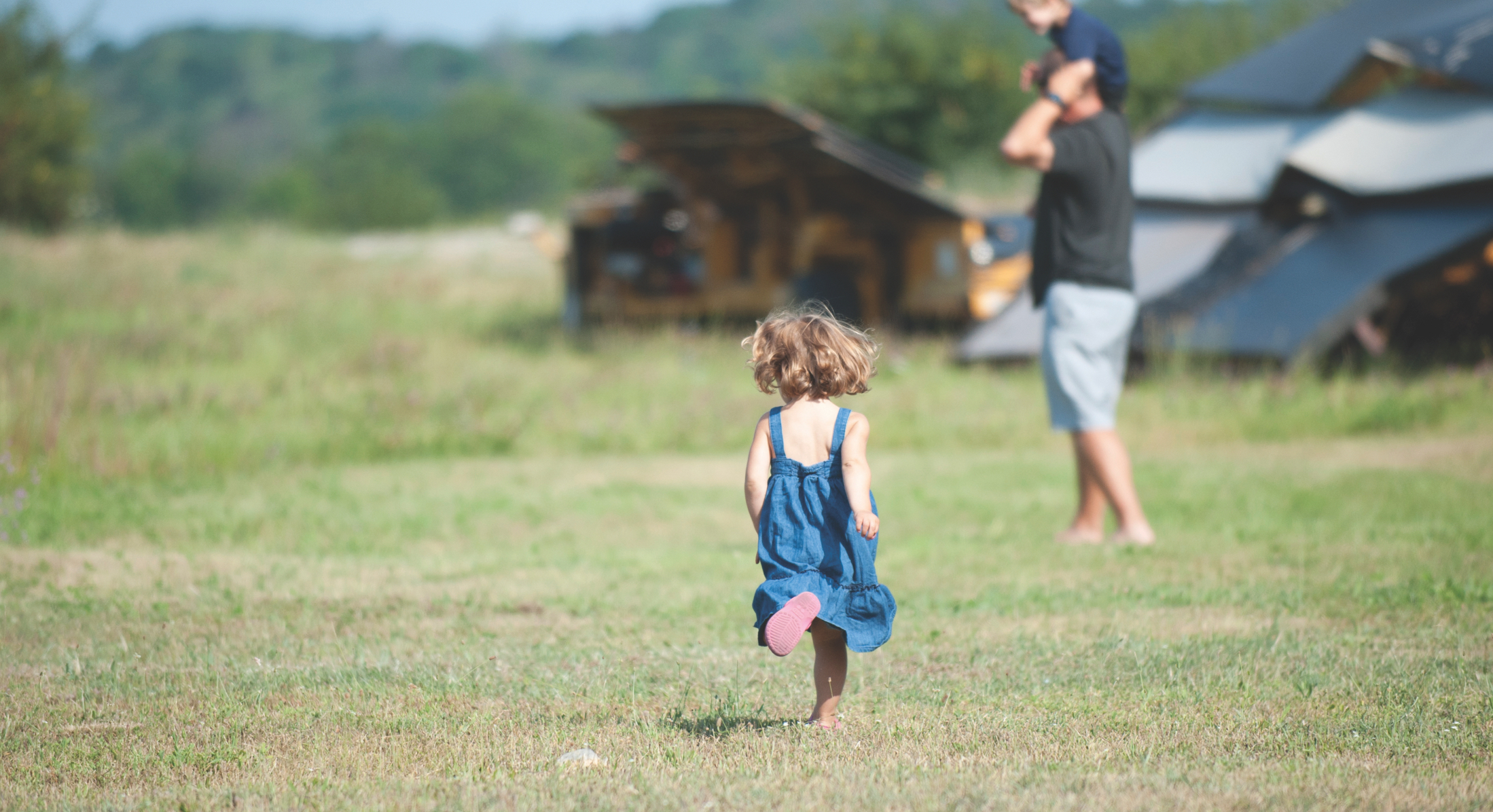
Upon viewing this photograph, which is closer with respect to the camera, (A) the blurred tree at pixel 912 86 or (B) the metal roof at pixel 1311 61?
(B) the metal roof at pixel 1311 61

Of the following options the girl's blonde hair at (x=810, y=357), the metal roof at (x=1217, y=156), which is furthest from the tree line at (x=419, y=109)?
the girl's blonde hair at (x=810, y=357)

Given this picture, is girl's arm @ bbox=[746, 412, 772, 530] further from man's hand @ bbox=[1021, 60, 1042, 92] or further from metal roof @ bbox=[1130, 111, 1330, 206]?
metal roof @ bbox=[1130, 111, 1330, 206]

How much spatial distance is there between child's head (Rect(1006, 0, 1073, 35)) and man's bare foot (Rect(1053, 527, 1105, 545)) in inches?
88.7

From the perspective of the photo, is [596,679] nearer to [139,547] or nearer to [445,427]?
[139,547]

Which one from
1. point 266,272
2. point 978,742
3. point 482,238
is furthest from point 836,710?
point 482,238

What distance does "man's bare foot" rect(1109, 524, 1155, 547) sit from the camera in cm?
603

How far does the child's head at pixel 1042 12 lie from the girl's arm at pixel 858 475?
322 centimetres

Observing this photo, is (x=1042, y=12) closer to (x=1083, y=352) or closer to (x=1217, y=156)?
(x=1083, y=352)

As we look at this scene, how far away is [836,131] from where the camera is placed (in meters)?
14.3

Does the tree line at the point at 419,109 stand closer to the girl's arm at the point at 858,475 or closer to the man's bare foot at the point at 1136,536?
the man's bare foot at the point at 1136,536

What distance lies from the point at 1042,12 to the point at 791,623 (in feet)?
12.4

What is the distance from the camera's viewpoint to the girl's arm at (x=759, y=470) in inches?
129

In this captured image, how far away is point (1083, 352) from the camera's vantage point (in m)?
5.96

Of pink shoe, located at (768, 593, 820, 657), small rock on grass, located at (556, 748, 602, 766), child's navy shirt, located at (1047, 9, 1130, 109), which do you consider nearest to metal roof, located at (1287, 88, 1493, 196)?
child's navy shirt, located at (1047, 9, 1130, 109)
